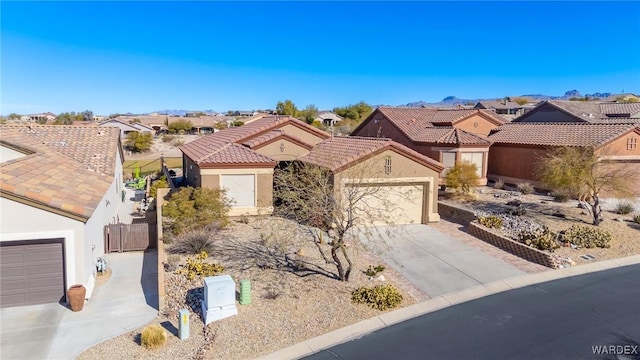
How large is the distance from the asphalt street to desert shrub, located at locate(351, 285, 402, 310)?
0.93 metres

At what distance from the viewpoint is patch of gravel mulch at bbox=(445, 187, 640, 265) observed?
18844mm

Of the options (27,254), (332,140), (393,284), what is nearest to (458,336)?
(393,284)

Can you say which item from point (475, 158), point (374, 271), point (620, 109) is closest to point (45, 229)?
point (374, 271)

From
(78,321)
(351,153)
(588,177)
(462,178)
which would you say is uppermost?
(351,153)

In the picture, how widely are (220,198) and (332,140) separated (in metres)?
8.87

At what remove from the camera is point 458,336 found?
1189cm

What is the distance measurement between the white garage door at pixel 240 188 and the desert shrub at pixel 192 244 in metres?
5.71

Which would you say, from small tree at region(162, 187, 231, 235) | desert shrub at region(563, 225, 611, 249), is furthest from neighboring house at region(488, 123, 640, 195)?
small tree at region(162, 187, 231, 235)

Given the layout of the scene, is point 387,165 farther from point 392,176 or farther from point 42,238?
point 42,238

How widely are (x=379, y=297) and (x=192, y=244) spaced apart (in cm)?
772

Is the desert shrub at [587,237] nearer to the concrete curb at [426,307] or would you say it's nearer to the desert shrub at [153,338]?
the concrete curb at [426,307]

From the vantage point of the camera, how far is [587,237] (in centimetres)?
1980

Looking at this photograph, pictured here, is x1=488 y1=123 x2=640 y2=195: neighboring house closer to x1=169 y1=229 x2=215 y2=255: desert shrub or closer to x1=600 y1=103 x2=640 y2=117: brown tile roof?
x1=169 y1=229 x2=215 y2=255: desert shrub

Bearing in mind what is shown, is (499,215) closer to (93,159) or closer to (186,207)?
(186,207)
